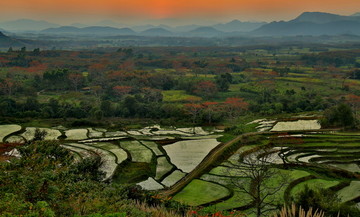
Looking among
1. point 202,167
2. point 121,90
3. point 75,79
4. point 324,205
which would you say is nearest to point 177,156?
point 202,167

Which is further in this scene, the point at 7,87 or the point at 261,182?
the point at 7,87

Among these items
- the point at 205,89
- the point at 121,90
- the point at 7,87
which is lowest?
the point at 121,90

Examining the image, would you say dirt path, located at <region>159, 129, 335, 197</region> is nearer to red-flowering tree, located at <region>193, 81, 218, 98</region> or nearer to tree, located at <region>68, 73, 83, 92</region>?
red-flowering tree, located at <region>193, 81, 218, 98</region>

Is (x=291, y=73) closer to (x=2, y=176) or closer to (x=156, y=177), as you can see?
(x=156, y=177)

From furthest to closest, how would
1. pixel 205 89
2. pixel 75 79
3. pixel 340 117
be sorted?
pixel 75 79 → pixel 205 89 → pixel 340 117

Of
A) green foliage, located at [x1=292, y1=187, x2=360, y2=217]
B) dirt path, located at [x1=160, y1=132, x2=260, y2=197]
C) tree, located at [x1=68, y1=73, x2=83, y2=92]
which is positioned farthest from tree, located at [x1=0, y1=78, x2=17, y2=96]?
green foliage, located at [x1=292, y1=187, x2=360, y2=217]

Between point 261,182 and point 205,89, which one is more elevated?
point 205,89

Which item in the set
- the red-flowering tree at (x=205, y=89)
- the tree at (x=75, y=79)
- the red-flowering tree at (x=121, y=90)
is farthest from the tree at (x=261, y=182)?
A: the tree at (x=75, y=79)

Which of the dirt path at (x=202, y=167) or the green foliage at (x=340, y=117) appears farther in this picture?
the green foliage at (x=340, y=117)

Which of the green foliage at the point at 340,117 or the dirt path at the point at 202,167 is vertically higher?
the green foliage at the point at 340,117

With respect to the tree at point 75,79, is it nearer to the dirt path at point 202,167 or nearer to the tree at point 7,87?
the tree at point 7,87

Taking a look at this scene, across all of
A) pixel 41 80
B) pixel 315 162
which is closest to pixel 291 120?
pixel 315 162

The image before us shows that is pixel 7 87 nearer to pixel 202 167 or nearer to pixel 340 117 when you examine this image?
pixel 202 167
